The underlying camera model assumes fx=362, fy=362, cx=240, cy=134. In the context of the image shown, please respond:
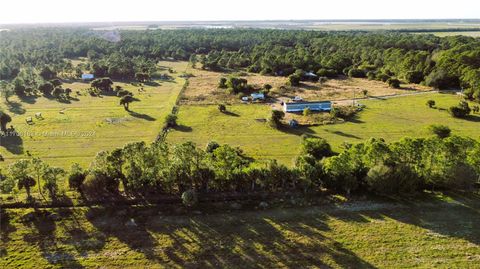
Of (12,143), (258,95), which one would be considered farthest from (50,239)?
(258,95)

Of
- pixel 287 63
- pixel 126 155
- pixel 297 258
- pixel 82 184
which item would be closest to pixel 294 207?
pixel 297 258

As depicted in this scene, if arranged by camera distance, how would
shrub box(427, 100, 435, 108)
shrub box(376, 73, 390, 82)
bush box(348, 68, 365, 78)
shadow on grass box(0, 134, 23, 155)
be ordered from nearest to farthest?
shadow on grass box(0, 134, 23, 155), shrub box(427, 100, 435, 108), shrub box(376, 73, 390, 82), bush box(348, 68, 365, 78)

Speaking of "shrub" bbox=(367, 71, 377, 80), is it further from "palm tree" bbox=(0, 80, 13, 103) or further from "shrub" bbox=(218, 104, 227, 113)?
"palm tree" bbox=(0, 80, 13, 103)

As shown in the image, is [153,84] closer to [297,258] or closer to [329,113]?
[329,113]

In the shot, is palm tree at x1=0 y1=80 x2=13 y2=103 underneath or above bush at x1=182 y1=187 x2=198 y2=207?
above

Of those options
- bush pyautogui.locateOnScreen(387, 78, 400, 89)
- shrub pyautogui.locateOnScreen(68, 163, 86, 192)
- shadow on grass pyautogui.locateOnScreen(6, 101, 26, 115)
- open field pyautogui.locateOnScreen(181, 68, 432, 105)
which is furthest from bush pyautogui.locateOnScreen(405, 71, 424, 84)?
shadow on grass pyautogui.locateOnScreen(6, 101, 26, 115)

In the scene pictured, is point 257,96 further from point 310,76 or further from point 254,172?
point 254,172

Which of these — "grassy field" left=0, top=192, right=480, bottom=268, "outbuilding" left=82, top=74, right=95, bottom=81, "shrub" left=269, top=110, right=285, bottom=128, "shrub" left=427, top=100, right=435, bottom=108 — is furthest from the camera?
"outbuilding" left=82, top=74, right=95, bottom=81

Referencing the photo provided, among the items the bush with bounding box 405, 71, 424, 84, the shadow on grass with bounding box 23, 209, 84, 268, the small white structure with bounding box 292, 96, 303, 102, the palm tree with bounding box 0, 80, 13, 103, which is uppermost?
the bush with bounding box 405, 71, 424, 84
